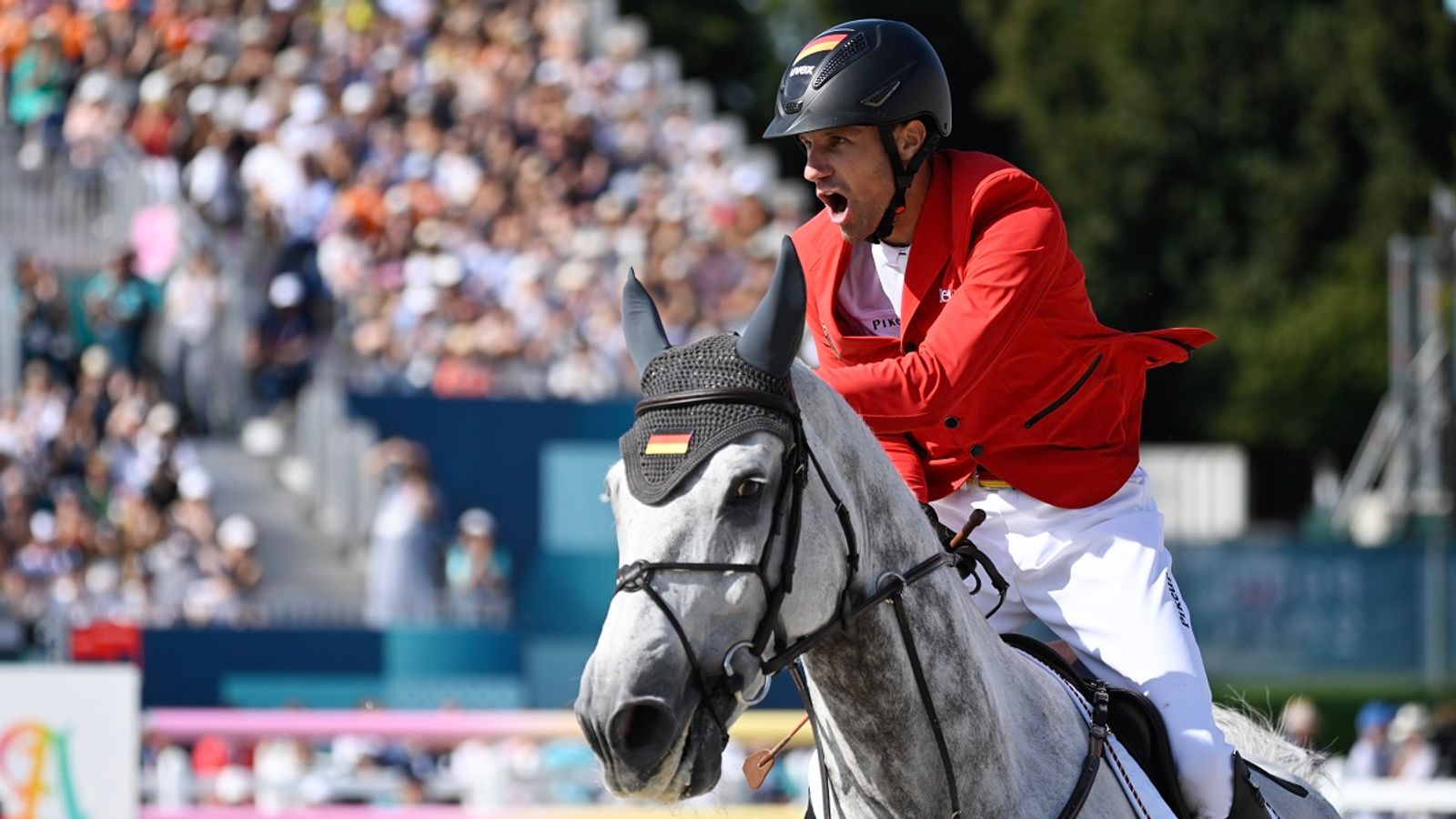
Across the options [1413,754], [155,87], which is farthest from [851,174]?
[155,87]

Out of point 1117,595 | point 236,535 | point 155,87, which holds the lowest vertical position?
point 236,535

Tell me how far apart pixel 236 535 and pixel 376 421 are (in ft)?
3.69

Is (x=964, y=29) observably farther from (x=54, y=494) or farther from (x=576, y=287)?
(x=54, y=494)

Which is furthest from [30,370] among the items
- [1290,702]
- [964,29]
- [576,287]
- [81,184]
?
[964,29]

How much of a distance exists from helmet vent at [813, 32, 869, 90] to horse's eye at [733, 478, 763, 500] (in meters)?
0.99

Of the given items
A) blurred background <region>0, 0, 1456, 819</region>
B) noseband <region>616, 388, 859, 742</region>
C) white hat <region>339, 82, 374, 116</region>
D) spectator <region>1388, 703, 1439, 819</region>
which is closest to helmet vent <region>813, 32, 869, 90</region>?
noseband <region>616, 388, 859, 742</region>

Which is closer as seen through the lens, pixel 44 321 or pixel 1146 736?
pixel 1146 736

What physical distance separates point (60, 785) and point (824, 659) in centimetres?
550

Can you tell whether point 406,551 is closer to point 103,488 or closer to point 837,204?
point 103,488

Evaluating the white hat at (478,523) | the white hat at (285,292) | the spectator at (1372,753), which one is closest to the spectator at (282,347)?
the white hat at (285,292)

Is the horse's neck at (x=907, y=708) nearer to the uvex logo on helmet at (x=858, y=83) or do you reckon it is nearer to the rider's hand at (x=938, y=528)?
the rider's hand at (x=938, y=528)

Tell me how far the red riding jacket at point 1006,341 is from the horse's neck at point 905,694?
0.70 ft

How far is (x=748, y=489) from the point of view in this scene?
3.28 m

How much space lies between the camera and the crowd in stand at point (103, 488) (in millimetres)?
12789
